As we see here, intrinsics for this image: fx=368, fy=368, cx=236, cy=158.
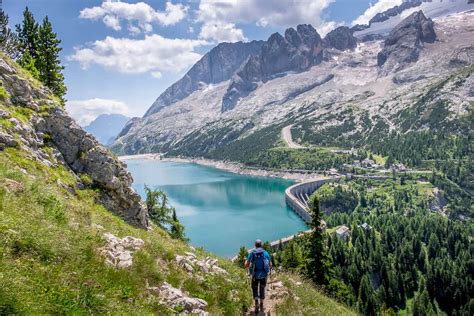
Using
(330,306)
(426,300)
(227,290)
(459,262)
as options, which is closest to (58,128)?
(227,290)

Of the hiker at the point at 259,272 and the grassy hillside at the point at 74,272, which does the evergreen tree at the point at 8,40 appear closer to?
the grassy hillside at the point at 74,272

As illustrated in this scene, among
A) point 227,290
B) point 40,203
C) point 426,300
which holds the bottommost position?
point 426,300

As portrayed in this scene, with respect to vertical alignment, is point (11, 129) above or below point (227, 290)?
above

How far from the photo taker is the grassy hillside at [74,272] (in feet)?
31.0

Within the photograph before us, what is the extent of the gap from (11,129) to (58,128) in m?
6.85

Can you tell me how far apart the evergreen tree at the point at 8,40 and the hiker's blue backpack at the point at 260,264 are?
4983 cm

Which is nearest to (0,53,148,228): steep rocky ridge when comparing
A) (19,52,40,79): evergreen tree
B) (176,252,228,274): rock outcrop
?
(176,252,228,274): rock outcrop

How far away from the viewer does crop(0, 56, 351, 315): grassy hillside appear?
9445 millimetres

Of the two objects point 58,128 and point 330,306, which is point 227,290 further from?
point 58,128

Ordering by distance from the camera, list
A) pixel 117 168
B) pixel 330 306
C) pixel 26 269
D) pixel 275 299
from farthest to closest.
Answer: pixel 117 168 < pixel 330 306 < pixel 275 299 < pixel 26 269

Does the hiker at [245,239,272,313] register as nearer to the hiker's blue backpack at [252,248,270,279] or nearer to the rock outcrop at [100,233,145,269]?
the hiker's blue backpack at [252,248,270,279]

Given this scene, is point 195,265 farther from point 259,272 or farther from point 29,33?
point 29,33

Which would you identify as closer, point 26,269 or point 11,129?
point 26,269

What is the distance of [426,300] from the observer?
75938mm
